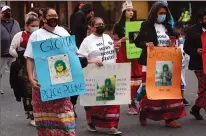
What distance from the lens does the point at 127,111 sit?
8.44 meters

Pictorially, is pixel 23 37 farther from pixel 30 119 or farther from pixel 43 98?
pixel 43 98

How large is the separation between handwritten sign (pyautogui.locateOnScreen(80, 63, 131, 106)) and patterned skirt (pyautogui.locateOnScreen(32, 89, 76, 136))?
1.24 meters

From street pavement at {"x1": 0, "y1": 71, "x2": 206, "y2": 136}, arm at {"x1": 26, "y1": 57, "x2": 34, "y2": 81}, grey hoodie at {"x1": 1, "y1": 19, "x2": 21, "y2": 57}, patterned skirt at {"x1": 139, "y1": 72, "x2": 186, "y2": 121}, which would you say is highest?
grey hoodie at {"x1": 1, "y1": 19, "x2": 21, "y2": 57}

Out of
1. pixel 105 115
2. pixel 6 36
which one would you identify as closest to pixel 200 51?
pixel 105 115

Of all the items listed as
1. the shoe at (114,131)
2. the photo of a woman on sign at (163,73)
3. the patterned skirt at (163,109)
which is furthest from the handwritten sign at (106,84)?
the patterned skirt at (163,109)

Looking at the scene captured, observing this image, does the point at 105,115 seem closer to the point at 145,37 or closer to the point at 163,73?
the point at 163,73

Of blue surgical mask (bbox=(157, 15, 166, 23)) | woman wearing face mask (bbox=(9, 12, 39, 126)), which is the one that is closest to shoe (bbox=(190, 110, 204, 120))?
blue surgical mask (bbox=(157, 15, 166, 23))

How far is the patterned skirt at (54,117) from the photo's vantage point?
523cm

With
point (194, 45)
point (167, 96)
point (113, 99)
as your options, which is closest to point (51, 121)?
point (113, 99)

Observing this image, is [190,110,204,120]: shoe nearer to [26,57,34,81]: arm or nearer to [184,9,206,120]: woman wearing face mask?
[184,9,206,120]: woman wearing face mask

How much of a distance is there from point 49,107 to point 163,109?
226 centimetres

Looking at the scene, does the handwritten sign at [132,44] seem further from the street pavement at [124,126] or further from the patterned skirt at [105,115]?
the patterned skirt at [105,115]

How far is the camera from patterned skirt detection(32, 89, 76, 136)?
5234mm

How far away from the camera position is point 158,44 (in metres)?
7.09
